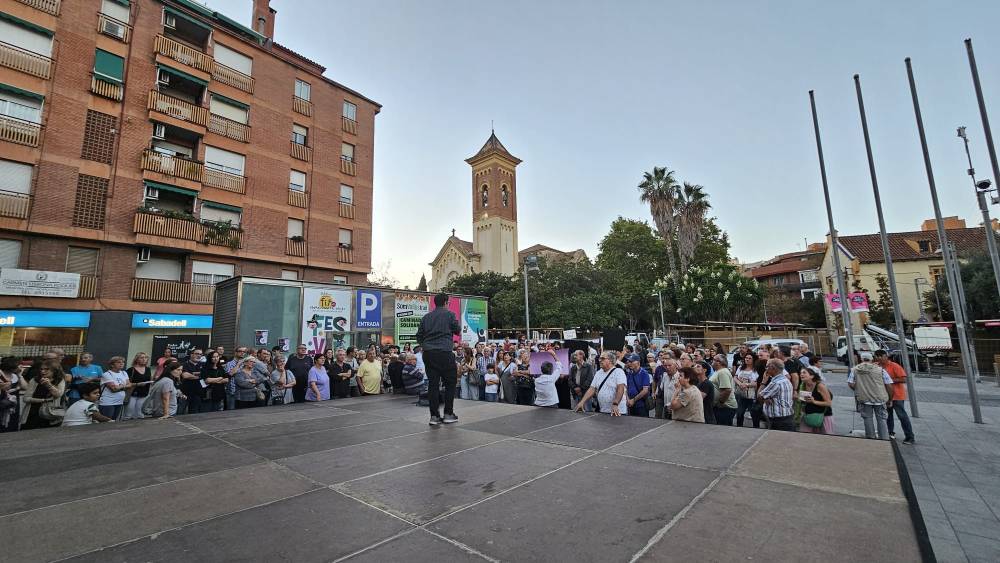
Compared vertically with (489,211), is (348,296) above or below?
below

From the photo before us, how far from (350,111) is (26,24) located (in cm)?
1492

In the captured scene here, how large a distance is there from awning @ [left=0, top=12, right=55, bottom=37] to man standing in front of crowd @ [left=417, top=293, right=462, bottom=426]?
24.5 metres

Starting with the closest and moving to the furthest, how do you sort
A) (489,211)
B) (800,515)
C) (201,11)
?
(800,515), (201,11), (489,211)

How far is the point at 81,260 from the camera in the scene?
699 inches

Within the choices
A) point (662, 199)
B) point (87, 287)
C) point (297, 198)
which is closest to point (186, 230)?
point (87, 287)

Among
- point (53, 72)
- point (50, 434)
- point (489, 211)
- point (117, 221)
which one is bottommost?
point (50, 434)

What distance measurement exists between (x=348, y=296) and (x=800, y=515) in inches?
537

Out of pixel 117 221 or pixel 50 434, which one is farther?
pixel 117 221

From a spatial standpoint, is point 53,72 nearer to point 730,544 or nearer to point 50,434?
point 50,434

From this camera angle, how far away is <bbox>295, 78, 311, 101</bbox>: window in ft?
86.3

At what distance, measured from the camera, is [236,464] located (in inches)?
150

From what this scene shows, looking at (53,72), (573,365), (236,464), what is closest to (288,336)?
(573,365)

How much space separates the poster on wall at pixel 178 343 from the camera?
61.3 feet

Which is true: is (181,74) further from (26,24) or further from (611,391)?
(611,391)
